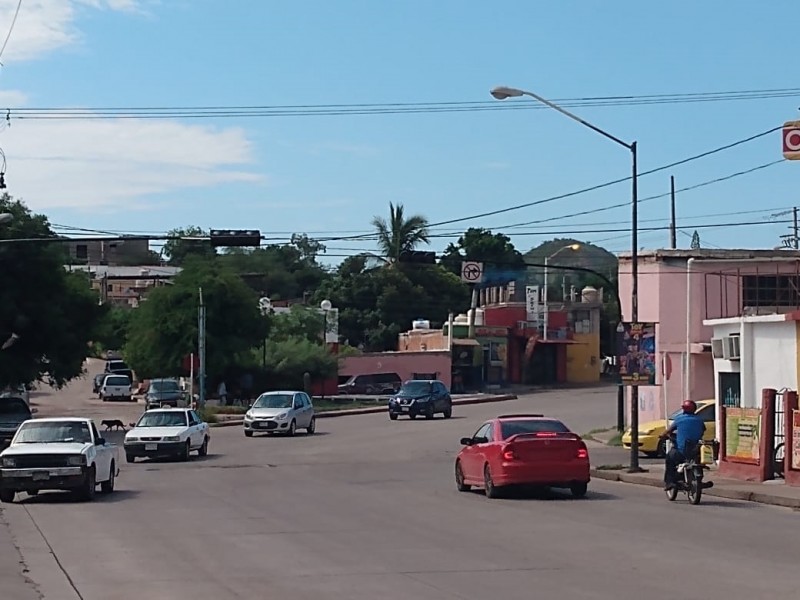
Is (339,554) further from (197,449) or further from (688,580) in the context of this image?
(197,449)

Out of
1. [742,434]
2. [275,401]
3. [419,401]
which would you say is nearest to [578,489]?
[742,434]

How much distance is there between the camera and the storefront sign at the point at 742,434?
27203mm

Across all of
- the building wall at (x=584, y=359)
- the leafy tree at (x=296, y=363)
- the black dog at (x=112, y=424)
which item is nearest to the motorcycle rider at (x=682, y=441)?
the black dog at (x=112, y=424)

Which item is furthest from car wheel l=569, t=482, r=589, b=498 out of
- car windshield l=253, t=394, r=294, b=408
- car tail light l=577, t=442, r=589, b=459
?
car windshield l=253, t=394, r=294, b=408

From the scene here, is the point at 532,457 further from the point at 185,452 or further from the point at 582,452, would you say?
the point at 185,452

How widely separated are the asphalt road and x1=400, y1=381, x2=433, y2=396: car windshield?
93.3ft

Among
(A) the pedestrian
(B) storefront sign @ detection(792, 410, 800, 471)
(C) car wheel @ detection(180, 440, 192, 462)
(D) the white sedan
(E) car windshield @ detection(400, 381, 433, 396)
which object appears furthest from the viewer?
(A) the pedestrian

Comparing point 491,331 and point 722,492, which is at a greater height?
point 491,331

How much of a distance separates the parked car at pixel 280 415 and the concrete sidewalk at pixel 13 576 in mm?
30017

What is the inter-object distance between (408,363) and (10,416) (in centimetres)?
4636

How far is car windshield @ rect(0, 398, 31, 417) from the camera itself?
44188 millimetres

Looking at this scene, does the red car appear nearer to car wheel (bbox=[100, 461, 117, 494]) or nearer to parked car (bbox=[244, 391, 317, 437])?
car wheel (bbox=[100, 461, 117, 494])

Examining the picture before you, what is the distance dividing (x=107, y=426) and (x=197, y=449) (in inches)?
619

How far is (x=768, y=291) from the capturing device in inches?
1767
